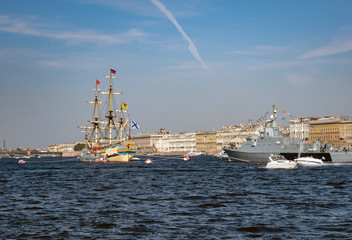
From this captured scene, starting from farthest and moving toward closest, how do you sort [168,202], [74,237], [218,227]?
[168,202] < [218,227] < [74,237]

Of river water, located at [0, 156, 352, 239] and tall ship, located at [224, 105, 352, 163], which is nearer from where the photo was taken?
river water, located at [0, 156, 352, 239]

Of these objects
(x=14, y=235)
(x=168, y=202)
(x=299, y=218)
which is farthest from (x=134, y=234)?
(x=168, y=202)

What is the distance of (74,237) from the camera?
18.9 metres

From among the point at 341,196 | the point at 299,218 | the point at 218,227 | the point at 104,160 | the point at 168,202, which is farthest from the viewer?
the point at 104,160

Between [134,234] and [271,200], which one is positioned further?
[271,200]

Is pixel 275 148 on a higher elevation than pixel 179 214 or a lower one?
higher

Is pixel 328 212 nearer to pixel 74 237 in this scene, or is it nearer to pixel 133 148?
pixel 74 237

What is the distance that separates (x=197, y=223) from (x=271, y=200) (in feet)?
29.5

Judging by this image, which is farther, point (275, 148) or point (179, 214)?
point (275, 148)

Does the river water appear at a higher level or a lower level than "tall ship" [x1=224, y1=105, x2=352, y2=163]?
lower

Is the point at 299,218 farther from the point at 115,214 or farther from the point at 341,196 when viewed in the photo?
the point at 341,196

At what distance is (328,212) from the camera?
24.3 metres

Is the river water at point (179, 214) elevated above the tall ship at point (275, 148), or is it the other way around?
the tall ship at point (275, 148)

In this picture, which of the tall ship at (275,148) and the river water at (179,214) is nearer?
the river water at (179,214)
